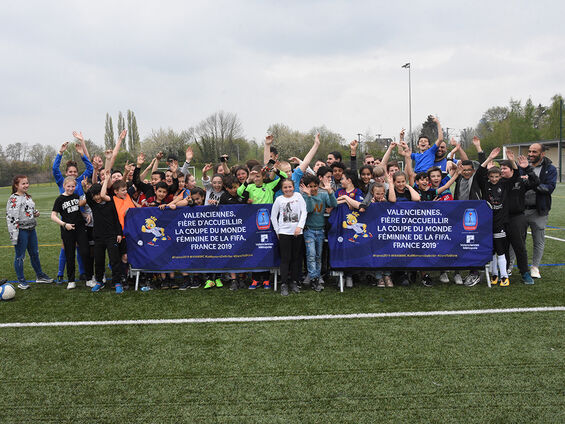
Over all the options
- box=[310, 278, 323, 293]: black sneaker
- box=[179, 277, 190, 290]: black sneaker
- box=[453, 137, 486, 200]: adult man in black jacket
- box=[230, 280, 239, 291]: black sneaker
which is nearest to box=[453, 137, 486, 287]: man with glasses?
box=[453, 137, 486, 200]: adult man in black jacket

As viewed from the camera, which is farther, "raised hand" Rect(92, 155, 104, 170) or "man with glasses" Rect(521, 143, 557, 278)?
"raised hand" Rect(92, 155, 104, 170)

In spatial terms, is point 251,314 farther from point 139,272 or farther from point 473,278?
point 473,278

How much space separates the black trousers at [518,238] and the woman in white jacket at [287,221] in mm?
3186

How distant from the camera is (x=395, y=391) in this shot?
11.5 feet

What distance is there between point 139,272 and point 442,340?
15.1ft

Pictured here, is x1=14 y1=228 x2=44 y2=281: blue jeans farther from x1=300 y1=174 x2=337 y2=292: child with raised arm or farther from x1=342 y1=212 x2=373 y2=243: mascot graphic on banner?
x1=342 y1=212 x2=373 y2=243: mascot graphic on banner

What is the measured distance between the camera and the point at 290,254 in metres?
6.48

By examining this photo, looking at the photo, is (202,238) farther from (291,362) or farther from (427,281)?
Result: (427,281)

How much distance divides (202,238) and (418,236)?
10.8 feet

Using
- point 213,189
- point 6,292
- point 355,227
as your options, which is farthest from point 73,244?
point 355,227

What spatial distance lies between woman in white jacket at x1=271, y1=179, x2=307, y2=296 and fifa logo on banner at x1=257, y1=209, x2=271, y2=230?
204 mm

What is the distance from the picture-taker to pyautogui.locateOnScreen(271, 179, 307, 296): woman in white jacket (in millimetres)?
6324

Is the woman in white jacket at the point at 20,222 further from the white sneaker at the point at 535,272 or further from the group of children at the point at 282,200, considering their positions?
the white sneaker at the point at 535,272

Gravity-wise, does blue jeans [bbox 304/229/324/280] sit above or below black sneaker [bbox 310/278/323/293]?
above
